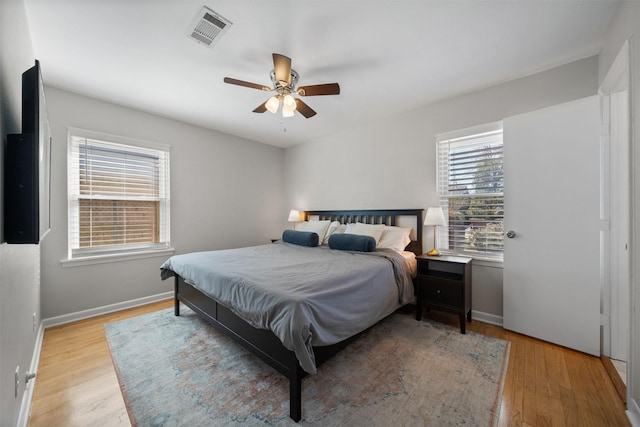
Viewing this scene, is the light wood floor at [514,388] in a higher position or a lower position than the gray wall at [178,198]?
lower

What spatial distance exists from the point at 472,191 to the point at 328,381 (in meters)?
2.54

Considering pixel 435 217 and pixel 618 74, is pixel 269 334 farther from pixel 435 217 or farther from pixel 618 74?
pixel 618 74

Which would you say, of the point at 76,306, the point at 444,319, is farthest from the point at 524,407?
the point at 76,306

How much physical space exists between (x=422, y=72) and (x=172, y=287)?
4.27 m

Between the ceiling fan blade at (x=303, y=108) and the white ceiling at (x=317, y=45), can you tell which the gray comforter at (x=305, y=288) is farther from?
the white ceiling at (x=317, y=45)

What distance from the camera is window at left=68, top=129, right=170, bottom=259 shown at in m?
2.96

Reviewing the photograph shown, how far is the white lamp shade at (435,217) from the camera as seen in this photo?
2.86 meters

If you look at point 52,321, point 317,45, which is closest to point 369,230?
point 317,45

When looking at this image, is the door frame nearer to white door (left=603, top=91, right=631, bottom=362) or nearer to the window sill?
white door (left=603, top=91, right=631, bottom=362)

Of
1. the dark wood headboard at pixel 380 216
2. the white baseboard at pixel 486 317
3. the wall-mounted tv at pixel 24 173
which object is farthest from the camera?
the dark wood headboard at pixel 380 216

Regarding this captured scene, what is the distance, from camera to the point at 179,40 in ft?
6.70

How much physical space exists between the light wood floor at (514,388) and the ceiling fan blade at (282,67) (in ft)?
8.52

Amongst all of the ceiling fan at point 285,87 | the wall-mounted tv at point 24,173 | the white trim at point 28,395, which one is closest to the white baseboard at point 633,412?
the ceiling fan at point 285,87

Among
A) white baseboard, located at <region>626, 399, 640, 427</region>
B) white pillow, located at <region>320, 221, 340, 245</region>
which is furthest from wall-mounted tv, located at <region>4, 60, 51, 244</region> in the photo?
white baseboard, located at <region>626, 399, 640, 427</region>
